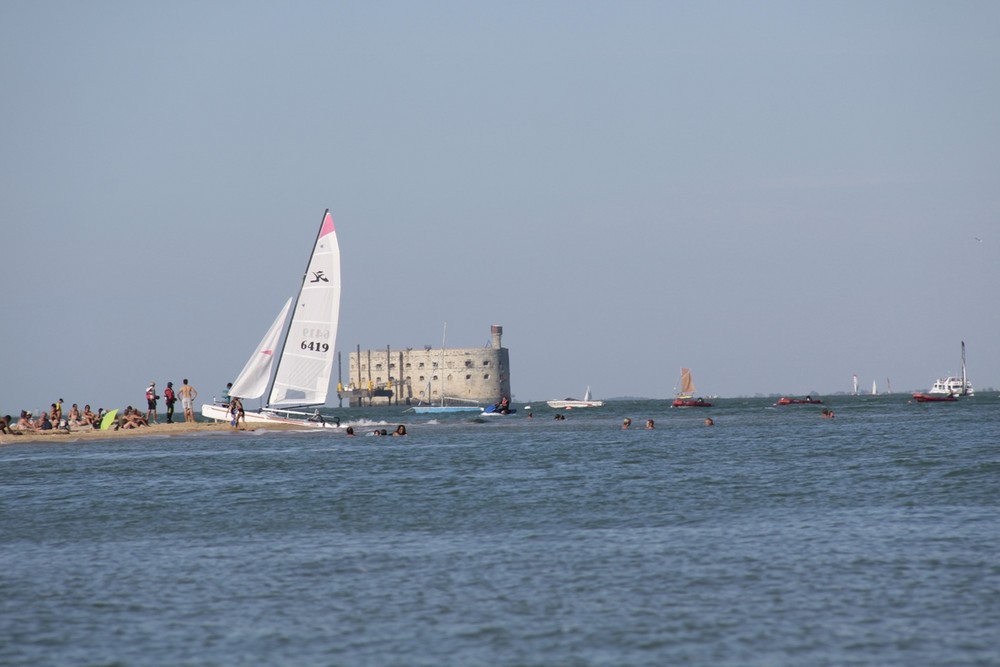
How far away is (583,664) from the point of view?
1286 centimetres

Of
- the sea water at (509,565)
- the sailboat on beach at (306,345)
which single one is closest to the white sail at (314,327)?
the sailboat on beach at (306,345)

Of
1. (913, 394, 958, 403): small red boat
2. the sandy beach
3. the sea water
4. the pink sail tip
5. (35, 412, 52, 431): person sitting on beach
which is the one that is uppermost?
the pink sail tip

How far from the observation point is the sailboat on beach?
206ft

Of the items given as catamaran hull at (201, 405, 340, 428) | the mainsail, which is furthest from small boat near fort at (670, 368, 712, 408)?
catamaran hull at (201, 405, 340, 428)

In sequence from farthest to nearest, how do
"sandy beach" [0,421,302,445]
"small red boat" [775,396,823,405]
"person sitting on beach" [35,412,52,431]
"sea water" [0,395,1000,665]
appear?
"small red boat" [775,396,823,405]
"person sitting on beach" [35,412,52,431]
"sandy beach" [0,421,302,445]
"sea water" [0,395,1000,665]

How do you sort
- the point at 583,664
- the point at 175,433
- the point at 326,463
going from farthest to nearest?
1. the point at 175,433
2. the point at 326,463
3. the point at 583,664

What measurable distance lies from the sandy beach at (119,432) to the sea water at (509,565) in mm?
17519

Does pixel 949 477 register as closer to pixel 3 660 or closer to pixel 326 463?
pixel 326 463

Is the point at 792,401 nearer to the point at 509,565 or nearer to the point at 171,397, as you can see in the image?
the point at 171,397

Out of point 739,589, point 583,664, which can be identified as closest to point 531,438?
point 739,589

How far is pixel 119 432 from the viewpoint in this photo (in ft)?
196

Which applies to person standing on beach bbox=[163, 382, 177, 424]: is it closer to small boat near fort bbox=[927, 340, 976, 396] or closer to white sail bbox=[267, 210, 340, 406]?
white sail bbox=[267, 210, 340, 406]

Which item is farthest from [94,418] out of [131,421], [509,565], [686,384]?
[686,384]

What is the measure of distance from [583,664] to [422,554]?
8129 mm
